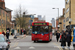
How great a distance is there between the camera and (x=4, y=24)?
65.7 meters

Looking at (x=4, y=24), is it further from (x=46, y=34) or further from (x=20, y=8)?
(x=46, y=34)

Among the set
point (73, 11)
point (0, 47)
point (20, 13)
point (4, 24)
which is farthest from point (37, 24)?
point (4, 24)

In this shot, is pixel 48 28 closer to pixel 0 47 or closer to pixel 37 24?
pixel 37 24

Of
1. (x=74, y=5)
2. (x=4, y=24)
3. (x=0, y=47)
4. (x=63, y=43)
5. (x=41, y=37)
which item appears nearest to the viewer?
(x=0, y=47)

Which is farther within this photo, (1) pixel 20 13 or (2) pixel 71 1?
(1) pixel 20 13

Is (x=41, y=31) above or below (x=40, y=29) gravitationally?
below

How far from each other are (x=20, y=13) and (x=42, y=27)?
3415cm

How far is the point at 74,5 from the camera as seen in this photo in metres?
52.0

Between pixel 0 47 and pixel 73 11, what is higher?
pixel 73 11

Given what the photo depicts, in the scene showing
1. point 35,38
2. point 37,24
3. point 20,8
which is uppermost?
point 20,8

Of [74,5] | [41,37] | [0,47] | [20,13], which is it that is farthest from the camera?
[20,13]

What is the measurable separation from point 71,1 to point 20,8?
53.1 ft

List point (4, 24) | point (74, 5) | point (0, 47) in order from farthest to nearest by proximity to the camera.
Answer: point (4, 24) → point (74, 5) → point (0, 47)

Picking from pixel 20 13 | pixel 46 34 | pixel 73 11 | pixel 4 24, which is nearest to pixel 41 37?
pixel 46 34
